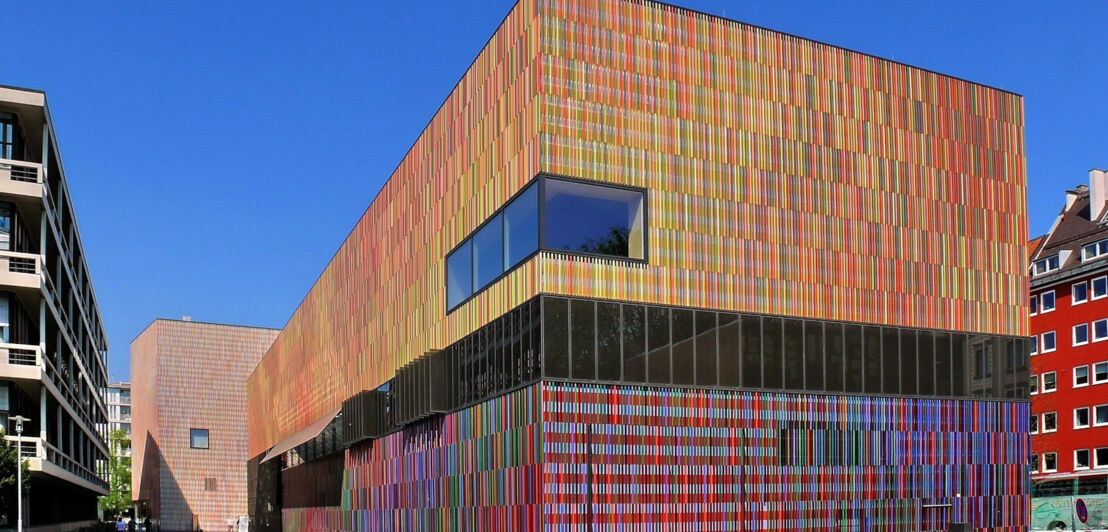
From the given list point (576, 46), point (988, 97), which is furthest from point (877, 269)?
point (576, 46)

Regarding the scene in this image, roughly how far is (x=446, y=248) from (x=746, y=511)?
12.7m

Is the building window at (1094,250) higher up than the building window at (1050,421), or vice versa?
the building window at (1094,250)

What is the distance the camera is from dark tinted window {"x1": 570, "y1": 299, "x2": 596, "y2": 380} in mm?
29219

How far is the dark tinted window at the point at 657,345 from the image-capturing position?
29984 mm

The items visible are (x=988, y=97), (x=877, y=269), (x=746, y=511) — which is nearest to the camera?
(x=746, y=511)

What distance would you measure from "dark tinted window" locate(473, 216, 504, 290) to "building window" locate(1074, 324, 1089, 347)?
Answer: 4904 cm

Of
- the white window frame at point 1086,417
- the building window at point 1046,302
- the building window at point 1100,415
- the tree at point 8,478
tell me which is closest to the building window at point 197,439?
the tree at point 8,478

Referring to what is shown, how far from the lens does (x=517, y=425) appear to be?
30.1 m

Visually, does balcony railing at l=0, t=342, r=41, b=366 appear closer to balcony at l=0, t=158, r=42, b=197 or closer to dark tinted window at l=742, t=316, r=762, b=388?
balcony at l=0, t=158, r=42, b=197

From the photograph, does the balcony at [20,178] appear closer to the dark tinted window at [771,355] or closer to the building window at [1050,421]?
the dark tinted window at [771,355]

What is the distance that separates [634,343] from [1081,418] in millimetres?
50426

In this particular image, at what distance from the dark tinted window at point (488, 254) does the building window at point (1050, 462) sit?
5126cm

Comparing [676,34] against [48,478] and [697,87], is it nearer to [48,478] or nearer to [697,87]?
[697,87]

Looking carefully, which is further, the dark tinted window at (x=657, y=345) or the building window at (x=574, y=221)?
the dark tinted window at (x=657, y=345)
